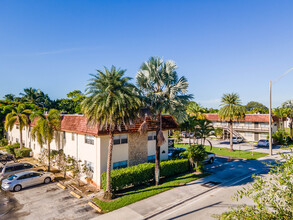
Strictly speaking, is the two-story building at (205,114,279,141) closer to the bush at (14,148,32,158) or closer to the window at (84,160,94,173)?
the window at (84,160,94,173)

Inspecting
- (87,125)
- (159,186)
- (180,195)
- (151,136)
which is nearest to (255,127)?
(151,136)

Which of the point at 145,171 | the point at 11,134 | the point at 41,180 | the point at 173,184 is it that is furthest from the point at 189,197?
the point at 11,134

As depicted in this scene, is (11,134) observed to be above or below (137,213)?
above

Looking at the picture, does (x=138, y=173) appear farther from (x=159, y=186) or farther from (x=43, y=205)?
(x=43, y=205)

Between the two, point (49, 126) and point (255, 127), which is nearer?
point (49, 126)

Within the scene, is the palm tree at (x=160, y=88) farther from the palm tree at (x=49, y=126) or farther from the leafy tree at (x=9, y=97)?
the leafy tree at (x=9, y=97)

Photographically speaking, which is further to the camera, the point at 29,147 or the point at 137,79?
the point at 29,147

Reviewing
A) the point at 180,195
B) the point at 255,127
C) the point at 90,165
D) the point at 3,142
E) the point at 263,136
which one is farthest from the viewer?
the point at 255,127

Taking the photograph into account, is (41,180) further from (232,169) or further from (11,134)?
(11,134)
